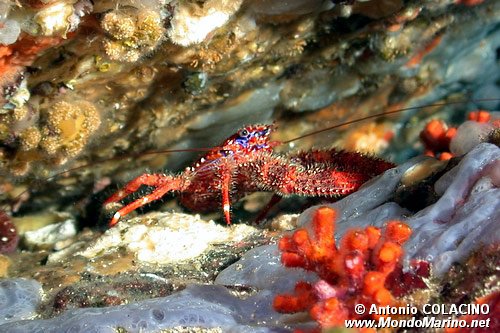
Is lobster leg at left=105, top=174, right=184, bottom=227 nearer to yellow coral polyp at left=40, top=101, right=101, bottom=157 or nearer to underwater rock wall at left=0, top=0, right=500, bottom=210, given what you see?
underwater rock wall at left=0, top=0, right=500, bottom=210

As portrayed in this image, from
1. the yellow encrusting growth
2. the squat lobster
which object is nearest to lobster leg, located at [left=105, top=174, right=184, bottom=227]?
the squat lobster

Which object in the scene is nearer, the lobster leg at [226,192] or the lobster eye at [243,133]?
the lobster leg at [226,192]

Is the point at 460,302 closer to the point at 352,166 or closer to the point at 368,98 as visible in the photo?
the point at 352,166

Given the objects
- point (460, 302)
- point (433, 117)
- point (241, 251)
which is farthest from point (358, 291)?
point (433, 117)

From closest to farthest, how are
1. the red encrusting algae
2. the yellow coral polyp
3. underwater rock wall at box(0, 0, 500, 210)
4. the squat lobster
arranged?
the red encrusting algae → underwater rock wall at box(0, 0, 500, 210) → the yellow coral polyp → the squat lobster

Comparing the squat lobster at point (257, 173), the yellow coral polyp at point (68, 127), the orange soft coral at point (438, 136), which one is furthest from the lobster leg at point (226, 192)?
the orange soft coral at point (438, 136)

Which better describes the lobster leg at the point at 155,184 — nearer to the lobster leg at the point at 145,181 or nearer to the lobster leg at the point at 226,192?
the lobster leg at the point at 145,181
